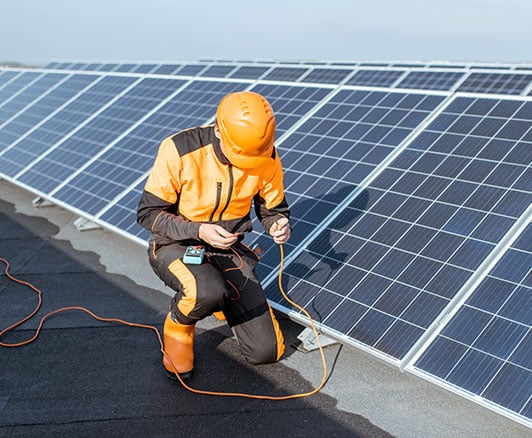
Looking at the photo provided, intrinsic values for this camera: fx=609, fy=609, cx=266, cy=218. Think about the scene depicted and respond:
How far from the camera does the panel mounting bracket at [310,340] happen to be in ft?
15.8

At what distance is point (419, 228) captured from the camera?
479 cm

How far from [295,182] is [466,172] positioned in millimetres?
1650

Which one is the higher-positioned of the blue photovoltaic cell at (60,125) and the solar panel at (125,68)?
the blue photovoltaic cell at (60,125)

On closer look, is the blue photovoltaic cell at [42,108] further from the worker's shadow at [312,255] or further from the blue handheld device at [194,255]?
the blue handheld device at [194,255]

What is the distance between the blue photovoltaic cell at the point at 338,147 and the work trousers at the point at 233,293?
0.55 meters

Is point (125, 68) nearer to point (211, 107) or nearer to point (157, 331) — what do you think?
point (211, 107)

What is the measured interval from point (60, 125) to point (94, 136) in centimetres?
141

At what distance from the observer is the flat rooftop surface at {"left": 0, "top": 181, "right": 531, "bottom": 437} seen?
4.00 metres

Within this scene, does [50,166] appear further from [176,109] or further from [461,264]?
[461,264]

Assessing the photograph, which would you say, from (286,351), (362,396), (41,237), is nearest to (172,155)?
(286,351)

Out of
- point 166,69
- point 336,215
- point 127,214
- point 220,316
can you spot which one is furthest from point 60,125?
point 336,215

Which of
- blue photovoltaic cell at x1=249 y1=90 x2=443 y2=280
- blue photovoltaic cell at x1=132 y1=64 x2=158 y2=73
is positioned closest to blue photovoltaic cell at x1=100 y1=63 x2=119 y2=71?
blue photovoltaic cell at x1=132 y1=64 x2=158 y2=73

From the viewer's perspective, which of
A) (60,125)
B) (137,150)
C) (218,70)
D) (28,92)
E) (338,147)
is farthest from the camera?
(28,92)

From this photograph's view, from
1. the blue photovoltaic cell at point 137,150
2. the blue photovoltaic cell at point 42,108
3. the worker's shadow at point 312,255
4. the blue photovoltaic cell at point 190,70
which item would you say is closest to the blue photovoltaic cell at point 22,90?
the blue photovoltaic cell at point 42,108
